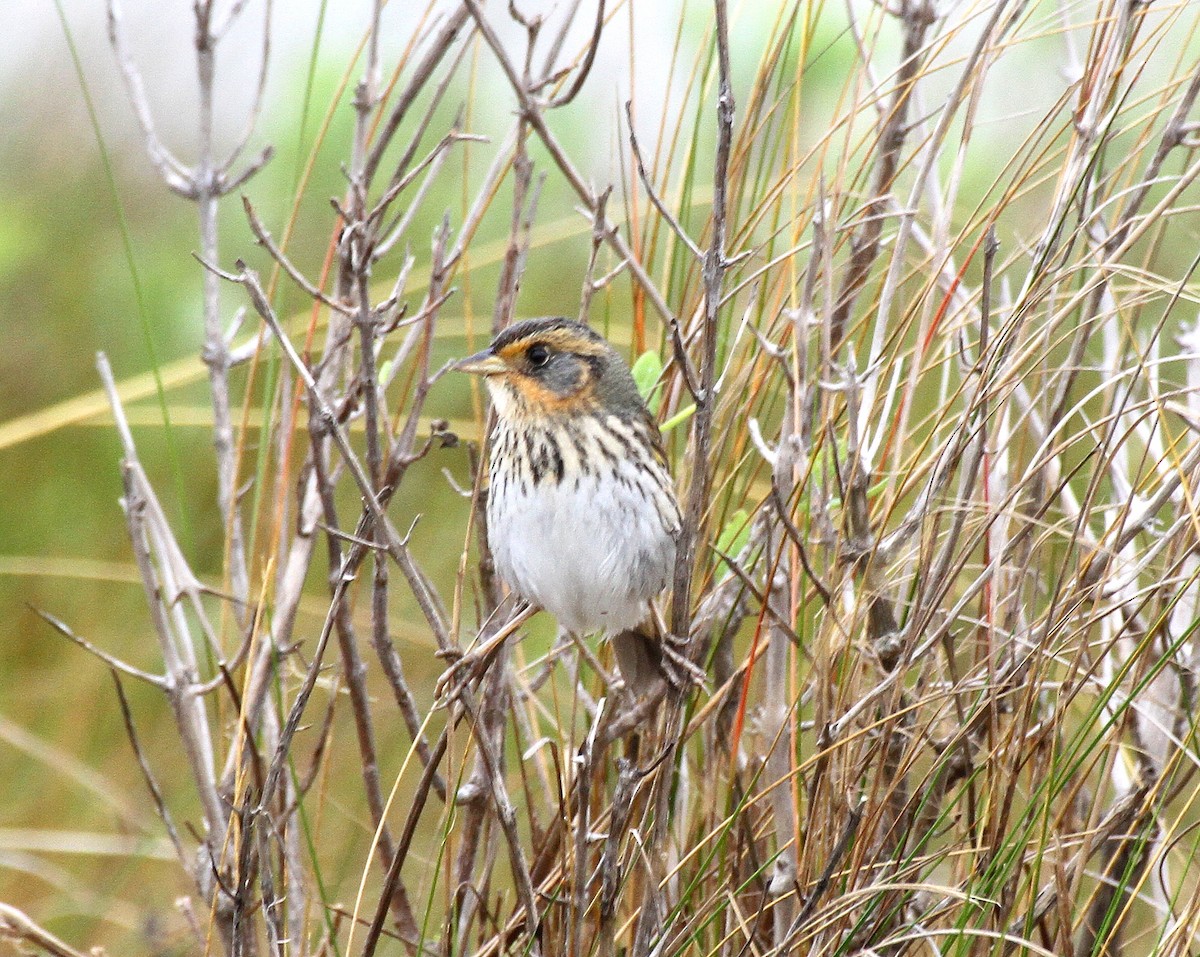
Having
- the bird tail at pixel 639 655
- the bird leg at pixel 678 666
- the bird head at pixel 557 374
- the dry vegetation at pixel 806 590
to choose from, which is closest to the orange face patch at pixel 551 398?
the bird head at pixel 557 374

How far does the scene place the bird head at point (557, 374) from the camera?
281cm

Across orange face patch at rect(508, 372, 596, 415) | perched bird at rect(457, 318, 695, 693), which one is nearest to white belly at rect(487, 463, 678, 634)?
perched bird at rect(457, 318, 695, 693)

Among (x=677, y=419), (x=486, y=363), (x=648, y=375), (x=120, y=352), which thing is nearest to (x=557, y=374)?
(x=486, y=363)

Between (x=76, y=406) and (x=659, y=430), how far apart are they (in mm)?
2133

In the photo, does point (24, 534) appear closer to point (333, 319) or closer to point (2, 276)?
point (2, 276)

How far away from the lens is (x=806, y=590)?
2574 millimetres

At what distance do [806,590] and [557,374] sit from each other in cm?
64

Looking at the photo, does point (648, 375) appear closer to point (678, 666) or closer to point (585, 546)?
point (585, 546)

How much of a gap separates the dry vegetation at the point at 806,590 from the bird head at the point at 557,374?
96 mm

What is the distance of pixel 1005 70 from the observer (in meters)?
5.21

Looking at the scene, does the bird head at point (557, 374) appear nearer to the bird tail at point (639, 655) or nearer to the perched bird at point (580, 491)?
the perched bird at point (580, 491)

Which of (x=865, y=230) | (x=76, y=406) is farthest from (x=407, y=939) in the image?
(x=76, y=406)

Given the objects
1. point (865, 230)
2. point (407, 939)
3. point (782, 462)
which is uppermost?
point (865, 230)

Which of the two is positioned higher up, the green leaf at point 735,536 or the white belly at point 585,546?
the green leaf at point 735,536
